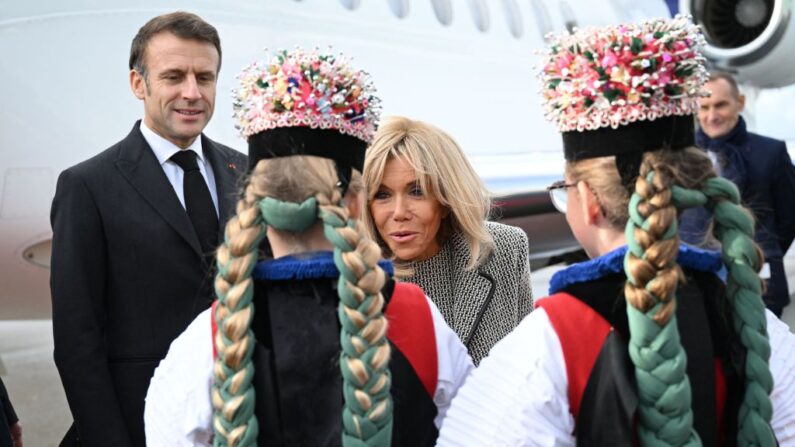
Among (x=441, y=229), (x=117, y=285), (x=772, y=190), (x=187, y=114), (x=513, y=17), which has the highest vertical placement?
(x=187, y=114)

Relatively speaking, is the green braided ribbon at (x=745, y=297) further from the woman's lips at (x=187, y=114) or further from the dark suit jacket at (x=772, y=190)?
the dark suit jacket at (x=772, y=190)

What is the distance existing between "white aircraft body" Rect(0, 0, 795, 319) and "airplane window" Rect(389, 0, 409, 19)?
0.4 inches

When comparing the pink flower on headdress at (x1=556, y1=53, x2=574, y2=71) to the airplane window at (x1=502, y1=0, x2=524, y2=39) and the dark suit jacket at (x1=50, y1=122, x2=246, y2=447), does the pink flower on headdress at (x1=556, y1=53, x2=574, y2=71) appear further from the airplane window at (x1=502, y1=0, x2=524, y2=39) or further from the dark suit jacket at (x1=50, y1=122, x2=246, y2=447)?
the airplane window at (x1=502, y1=0, x2=524, y2=39)

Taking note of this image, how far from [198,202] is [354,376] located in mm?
1315

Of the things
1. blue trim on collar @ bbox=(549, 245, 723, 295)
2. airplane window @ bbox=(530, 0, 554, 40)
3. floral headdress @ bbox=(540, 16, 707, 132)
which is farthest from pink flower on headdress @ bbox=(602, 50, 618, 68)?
airplane window @ bbox=(530, 0, 554, 40)

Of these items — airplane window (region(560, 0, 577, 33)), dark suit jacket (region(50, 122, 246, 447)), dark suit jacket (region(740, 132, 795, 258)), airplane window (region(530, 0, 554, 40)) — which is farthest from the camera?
airplane window (region(560, 0, 577, 33))

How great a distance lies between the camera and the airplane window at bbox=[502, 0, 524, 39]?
9.02 meters

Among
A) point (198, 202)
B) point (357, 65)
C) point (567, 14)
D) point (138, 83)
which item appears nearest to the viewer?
point (198, 202)

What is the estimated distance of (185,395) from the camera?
5.88 feet

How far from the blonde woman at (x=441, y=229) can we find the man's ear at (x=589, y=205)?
1.05m

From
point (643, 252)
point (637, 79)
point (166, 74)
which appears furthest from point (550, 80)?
point (166, 74)

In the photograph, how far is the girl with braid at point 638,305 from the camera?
5.59 ft

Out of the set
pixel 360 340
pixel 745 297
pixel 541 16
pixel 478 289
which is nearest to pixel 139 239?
pixel 478 289

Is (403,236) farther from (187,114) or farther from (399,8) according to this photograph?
(399,8)
